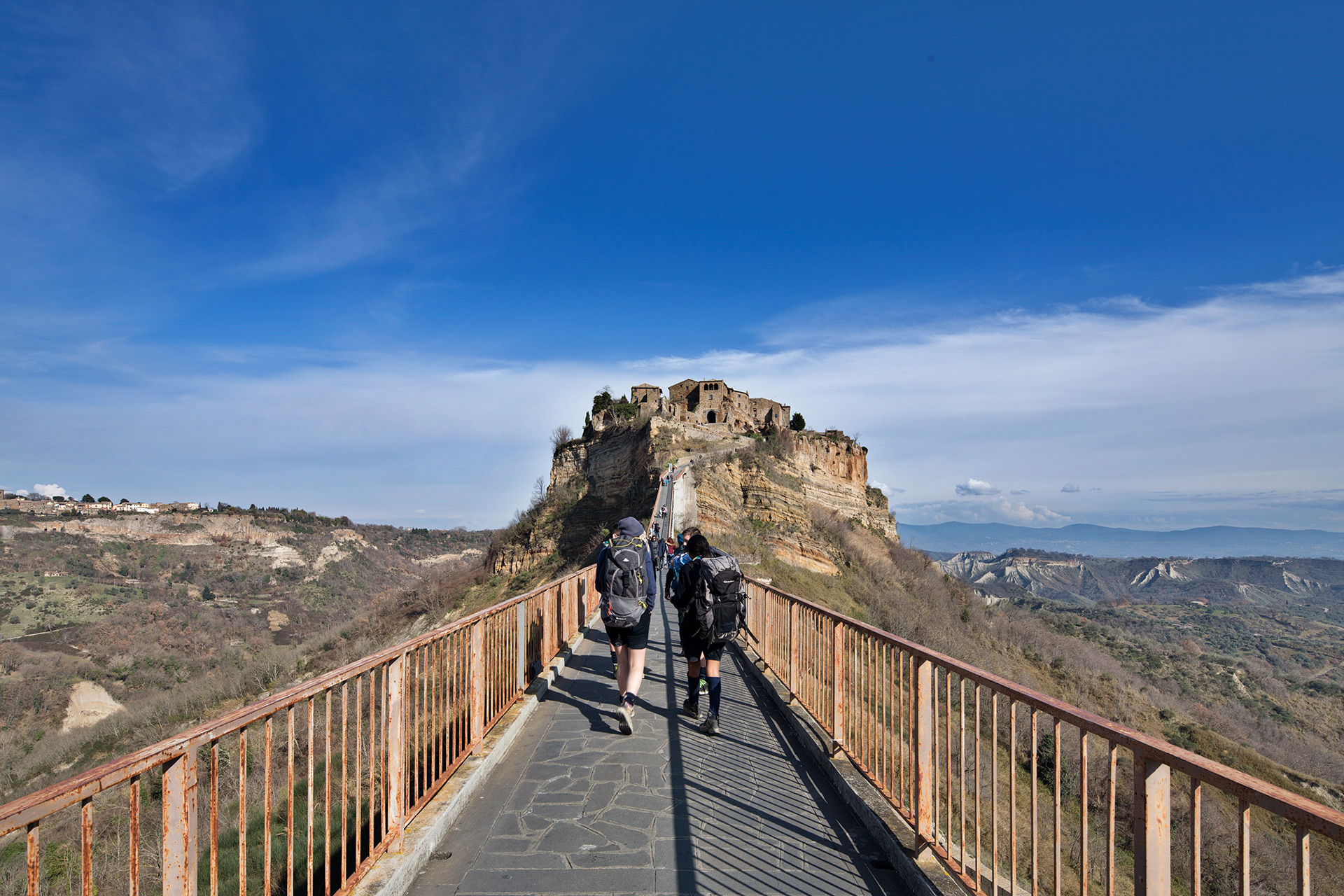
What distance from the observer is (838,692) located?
16.9 feet

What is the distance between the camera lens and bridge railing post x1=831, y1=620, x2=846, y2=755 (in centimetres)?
512

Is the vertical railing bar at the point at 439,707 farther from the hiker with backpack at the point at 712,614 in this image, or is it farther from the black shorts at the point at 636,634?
the hiker with backpack at the point at 712,614

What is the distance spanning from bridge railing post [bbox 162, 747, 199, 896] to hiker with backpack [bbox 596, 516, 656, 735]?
156 inches

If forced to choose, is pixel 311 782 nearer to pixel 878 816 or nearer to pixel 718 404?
pixel 878 816

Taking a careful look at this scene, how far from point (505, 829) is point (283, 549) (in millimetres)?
99549

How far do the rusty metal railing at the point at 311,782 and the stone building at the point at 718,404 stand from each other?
144 feet

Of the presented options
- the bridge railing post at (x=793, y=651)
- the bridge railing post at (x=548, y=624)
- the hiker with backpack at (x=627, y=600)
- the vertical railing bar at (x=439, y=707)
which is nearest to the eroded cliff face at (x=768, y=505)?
the bridge railing post at (x=548, y=624)

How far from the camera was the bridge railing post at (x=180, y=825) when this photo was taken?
201 centimetres

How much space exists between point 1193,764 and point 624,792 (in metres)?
3.55

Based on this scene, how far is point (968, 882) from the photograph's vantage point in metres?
3.17

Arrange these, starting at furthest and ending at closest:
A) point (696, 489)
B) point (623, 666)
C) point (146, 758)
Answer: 1. point (696, 489)
2. point (623, 666)
3. point (146, 758)

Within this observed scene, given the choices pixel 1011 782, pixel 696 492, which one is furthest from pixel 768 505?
pixel 1011 782

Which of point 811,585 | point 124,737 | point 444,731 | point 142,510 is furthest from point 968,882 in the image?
point 142,510

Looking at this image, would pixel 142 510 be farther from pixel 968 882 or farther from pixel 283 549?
pixel 968 882
